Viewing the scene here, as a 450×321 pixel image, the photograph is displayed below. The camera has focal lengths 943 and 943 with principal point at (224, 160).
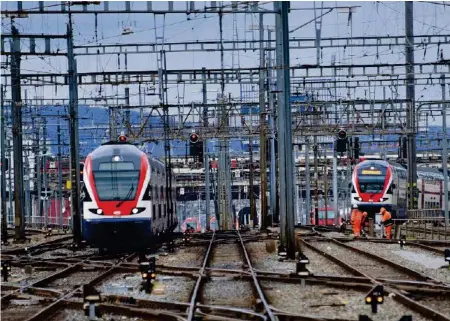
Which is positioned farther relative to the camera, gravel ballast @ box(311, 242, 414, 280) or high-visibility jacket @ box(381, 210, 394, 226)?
high-visibility jacket @ box(381, 210, 394, 226)

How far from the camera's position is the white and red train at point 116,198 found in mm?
25125

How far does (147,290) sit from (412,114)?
3330cm

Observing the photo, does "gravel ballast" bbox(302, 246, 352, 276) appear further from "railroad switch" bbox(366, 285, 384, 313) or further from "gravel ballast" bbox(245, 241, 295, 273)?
"railroad switch" bbox(366, 285, 384, 313)

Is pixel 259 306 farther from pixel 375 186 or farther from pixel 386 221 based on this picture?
pixel 375 186

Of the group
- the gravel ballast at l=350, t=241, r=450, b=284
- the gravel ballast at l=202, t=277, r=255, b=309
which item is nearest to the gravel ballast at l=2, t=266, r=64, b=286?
the gravel ballast at l=202, t=277, r=255, b=309

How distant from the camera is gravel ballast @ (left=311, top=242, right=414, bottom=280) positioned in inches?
724

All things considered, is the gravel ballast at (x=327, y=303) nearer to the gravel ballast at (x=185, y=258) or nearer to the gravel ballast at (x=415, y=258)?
the gravel ballast at (x=415, y=258)

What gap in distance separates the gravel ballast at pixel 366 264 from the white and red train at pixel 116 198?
5501 millimetres

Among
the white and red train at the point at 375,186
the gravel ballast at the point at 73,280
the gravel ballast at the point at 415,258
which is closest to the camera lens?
the gravel ballast at the point at 73,280

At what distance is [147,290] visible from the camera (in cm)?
1530

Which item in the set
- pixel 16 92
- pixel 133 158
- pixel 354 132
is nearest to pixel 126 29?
pixel 16 92

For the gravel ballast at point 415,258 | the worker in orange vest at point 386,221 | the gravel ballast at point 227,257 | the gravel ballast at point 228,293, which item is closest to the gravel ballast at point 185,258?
the gravel ballast at point 227,257

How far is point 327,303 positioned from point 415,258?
10.5 metres

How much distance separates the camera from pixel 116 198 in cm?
2516
